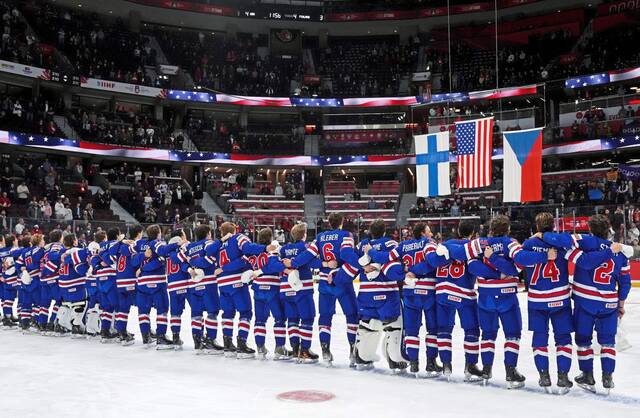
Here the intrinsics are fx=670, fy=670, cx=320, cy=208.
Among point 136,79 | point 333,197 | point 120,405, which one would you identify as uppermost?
point 136,79

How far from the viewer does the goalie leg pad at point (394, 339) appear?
8.47 meters

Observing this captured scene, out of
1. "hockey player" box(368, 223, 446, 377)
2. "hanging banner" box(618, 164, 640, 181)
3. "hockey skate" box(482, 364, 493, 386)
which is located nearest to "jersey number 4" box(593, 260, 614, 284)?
"hockey skate" box(482, 364, 493, 386)

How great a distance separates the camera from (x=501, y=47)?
42906mm

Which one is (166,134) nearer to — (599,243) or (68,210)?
(68,210)

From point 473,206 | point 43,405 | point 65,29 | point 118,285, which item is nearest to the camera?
point 43,405

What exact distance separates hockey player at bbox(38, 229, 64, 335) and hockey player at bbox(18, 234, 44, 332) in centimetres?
18

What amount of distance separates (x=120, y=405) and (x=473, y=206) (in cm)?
2317

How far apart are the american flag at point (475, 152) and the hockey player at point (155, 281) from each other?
1279 cm

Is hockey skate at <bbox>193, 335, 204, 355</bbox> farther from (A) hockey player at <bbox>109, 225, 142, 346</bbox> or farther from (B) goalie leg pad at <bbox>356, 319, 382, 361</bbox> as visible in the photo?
(B) goalie leg pad at <bbox>356, 319, 382, 361</bbox>

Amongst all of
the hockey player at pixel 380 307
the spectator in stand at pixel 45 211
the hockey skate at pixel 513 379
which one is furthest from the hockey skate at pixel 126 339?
the spectator in stand at pixel 45 211

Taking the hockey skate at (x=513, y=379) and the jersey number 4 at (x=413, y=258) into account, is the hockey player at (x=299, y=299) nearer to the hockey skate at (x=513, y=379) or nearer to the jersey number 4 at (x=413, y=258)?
the jersey number 4 at (x=413, y=258)

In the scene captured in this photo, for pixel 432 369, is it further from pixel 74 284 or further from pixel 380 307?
pixel 74 284

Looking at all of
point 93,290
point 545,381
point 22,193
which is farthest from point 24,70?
point 545,381

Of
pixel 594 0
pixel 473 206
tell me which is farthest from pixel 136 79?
pixel 594 0
